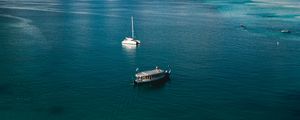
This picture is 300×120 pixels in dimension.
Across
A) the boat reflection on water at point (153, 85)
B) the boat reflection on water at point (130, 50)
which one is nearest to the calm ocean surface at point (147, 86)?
the boat reflection on water at point (130, 50)

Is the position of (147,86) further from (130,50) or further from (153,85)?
(130,50)

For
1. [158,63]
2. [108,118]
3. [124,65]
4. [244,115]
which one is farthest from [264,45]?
[108,118]

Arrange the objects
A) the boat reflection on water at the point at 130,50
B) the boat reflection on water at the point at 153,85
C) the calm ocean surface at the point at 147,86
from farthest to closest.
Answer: the boat reflection on water at the point at 130,50, the boat reflection on water at the point at 153,85, the calm ocean surface at the point at 147,86

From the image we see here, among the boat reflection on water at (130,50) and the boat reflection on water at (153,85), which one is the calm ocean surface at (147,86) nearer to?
the boat reflection on water at (130,50)

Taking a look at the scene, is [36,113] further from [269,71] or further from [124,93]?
[269,71]

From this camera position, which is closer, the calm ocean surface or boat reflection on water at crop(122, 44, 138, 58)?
the calm ocean surface

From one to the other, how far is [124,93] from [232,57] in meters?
56.2

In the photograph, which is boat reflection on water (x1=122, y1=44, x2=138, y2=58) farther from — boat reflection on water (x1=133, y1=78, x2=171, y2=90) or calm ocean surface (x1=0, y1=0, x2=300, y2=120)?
boat reflection on water (x1=133, y1=78, x2=171, y2=90)

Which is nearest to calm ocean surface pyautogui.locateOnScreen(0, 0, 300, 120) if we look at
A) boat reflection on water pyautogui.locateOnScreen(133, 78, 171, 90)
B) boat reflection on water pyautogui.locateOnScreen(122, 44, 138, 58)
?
boat reflection on water pyautogui.locateOnScreen(122, 44, 138, 58)

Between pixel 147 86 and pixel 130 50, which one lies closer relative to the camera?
pixel 147 86

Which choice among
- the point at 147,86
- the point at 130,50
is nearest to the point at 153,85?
the point at 147,86

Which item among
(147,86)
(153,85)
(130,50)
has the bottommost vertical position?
(147,86)

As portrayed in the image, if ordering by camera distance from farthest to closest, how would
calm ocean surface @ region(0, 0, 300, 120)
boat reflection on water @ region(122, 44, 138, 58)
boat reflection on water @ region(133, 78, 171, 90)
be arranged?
1. boat reflection on water @ region(122, 44, 138, 58)
2. boat reflection on water @ region(133, 78, 171, 90)
3. calm ocean surface @ region(0, 0, 300, 120)

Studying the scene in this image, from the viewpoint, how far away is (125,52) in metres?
167
